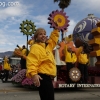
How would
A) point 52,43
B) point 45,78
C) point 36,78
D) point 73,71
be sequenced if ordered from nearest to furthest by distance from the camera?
point 36,78
point 45,78
point 52,43
point 73,71

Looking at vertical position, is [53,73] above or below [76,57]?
below

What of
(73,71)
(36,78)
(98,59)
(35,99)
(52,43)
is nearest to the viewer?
(36,78)

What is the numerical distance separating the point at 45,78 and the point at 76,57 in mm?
5480

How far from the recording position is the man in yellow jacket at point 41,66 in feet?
10.3

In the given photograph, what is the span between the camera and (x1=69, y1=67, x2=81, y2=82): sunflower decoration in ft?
27.2

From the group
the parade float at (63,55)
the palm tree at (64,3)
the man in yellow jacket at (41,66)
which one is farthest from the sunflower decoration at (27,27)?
the palm tree at (64,3)

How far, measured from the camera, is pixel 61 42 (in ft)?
28.7

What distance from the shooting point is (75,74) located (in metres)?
8.31

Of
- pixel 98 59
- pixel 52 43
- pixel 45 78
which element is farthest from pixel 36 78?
pixel 98 59

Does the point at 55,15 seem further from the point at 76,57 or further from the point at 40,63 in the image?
the point at 40,63

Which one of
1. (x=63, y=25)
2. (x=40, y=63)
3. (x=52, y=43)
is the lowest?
(x=40, y=63)

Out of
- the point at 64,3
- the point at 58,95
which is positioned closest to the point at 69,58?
the point at 58,95

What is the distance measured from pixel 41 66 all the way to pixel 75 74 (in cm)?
513

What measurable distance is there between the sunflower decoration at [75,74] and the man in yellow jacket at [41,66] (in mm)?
4946
